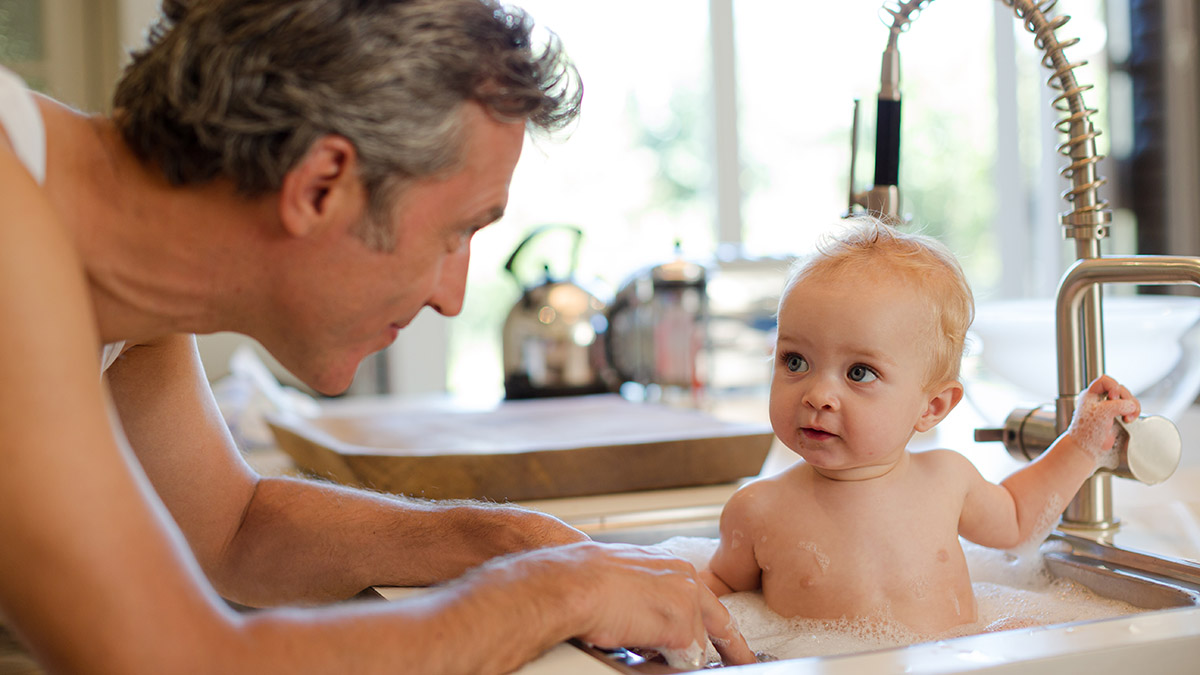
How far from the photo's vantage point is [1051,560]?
1.06m

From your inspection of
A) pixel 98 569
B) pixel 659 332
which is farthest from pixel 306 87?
pixel 659 332

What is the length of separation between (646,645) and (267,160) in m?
0.41

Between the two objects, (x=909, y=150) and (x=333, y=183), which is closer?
(x=333, y=183)

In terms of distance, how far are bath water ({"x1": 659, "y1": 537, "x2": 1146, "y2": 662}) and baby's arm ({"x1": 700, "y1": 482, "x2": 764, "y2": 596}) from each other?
1 centimetres

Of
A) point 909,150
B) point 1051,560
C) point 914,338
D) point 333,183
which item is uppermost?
point 909,150

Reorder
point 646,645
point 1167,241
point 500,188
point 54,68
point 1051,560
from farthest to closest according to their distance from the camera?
1. point 1167,241
2. point 54,68
3. point 1051,560
4. point 500,188
5. point 646,645

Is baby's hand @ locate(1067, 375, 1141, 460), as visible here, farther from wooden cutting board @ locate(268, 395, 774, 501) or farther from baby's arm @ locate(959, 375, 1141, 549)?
wooden cutting board @ locate(268, 395, 774, 501)

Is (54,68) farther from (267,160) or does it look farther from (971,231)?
(971,231)

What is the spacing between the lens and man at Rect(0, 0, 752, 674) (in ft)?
1.81

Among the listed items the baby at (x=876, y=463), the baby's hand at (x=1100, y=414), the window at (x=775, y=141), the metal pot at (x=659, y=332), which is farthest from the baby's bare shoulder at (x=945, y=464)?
the window at (x=775, y=141)

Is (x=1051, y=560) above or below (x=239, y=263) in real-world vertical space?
below

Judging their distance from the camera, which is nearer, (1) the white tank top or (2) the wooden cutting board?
(1) the white tank top

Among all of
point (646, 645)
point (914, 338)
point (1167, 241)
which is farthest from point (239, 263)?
point (1167, 241)

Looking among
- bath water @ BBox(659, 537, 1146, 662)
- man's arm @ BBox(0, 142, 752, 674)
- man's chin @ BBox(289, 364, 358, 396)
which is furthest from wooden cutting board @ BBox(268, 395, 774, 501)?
man's arm @ BBox(0, 142, 752, 674)
